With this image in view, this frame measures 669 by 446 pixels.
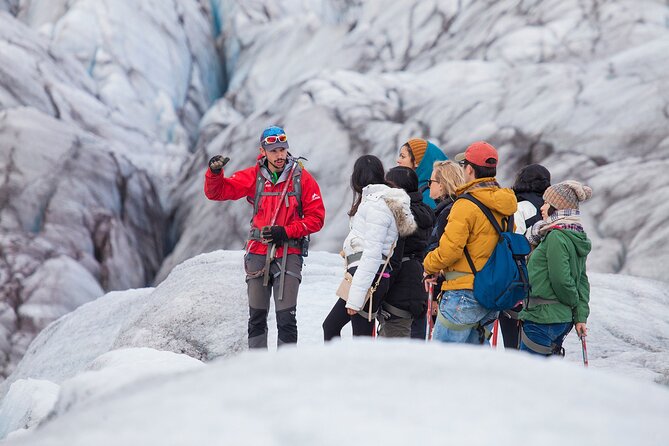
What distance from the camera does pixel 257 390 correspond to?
2254 millimetres

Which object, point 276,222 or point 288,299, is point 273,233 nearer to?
point 276,222

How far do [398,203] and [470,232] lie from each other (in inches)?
20.4

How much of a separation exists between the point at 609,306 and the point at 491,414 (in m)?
6.81

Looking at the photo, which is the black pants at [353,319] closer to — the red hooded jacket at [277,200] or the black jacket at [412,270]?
the black jacket at [412,270]

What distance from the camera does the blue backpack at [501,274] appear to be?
4363mm

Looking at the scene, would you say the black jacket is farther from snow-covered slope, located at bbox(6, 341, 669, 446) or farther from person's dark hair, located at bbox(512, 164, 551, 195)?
snow-covered slope, located at bbox(6, 341, 669, 446)

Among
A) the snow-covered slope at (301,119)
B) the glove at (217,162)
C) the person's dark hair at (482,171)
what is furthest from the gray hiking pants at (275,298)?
the snow-covered slope at (301,119)

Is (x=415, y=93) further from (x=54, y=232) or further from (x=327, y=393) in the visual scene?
Result: (x=327, y=393)

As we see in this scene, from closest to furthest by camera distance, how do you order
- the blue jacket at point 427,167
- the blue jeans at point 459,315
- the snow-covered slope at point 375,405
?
the snow-covered slope at point 375,405 < the blue jeans at point 459,315 < the blue jacket at point 427,167

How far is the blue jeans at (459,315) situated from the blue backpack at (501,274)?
7 centimetres

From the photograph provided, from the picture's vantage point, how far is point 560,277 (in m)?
4.75

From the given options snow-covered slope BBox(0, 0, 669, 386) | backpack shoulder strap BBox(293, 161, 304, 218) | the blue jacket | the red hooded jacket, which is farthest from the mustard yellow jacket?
snow-covered slope BBox(0, 0, 669, 386)

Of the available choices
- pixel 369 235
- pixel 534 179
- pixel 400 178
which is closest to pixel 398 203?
pixel 369 235

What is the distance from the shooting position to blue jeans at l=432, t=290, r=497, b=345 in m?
4.46
